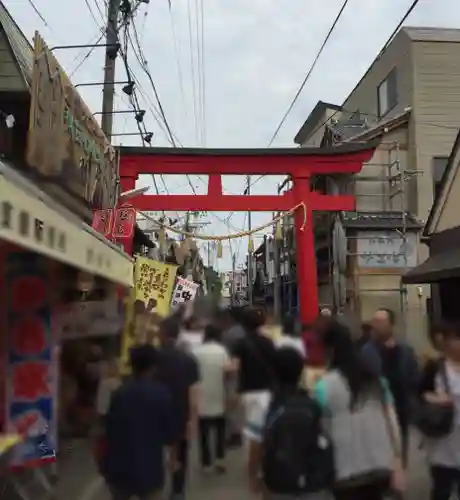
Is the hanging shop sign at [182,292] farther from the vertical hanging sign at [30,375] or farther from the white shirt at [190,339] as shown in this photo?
the vertical hanging sign at [30,375]

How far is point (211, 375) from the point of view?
8109 mm

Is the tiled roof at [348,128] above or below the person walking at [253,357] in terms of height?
above

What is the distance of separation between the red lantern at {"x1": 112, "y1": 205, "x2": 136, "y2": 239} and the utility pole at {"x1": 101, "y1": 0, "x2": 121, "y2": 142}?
281 centimetres

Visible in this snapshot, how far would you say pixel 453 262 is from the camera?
1479cm

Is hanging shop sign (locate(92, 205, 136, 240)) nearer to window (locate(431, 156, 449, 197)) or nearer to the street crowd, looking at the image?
the street crowd

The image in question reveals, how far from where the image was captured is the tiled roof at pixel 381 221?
23.0 m

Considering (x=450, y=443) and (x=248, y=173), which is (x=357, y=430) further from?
(x=248, y=173)

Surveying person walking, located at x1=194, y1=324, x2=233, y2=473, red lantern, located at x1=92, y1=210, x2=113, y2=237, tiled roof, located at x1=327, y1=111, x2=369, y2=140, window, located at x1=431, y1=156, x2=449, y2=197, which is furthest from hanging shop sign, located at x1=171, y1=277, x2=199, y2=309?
window, located at x1=431, y1=156, x2=449, y2=197

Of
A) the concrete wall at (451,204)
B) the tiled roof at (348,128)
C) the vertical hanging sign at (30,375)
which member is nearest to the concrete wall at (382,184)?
the tiled roof at (348,128)

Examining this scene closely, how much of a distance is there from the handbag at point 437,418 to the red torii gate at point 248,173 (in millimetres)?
11584

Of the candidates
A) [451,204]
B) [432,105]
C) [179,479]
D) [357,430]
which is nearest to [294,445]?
[357,430]

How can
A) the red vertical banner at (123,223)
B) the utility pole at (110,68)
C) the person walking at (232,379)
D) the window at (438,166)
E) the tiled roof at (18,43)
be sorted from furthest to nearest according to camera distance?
the window at (438,166), the utility pole at (110,68), the red vertical banner at (123,223), the tiled roof at (18,43), the person walking at (232,379)

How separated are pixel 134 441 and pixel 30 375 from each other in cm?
244

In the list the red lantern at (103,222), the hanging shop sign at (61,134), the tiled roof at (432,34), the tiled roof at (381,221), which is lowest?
the red lantern at (103,222)
